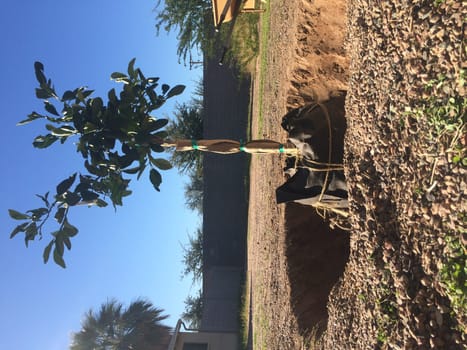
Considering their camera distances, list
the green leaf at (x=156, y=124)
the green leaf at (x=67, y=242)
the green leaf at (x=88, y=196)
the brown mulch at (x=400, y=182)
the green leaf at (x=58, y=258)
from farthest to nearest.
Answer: the green leaf at (x=156, y=124) < the green leaf at (x=88, y=196) < the green leaf at (x=67, y=242) < the green leaf at (x=58, y=258) < the brown mulch at (x=400, y=182)

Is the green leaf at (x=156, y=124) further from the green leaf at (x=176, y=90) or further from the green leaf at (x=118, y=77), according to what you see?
the green leaf at (x=118, y=77)

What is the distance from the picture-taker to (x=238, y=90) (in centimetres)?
1426

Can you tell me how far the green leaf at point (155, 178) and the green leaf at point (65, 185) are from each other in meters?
0.85

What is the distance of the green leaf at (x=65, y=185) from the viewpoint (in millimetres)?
4492

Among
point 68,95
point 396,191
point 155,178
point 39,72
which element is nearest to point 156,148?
point 155,178

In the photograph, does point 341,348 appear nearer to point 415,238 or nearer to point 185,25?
point 415,238

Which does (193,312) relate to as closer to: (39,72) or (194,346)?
(194,346)

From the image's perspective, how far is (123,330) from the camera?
14.7 metres

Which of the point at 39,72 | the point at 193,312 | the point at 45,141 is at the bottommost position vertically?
the point at 193,312

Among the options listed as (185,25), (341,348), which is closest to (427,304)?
(341,348)

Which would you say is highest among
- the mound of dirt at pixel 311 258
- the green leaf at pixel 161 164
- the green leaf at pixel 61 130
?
the green leaf at pixel 61 130

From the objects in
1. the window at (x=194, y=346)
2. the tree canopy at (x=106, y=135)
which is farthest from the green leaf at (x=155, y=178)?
the window at (x=194, y=346)

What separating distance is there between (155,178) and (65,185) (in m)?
0.97

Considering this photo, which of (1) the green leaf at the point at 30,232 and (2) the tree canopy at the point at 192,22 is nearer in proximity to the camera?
(1) the green leaf at the point at 30,232
